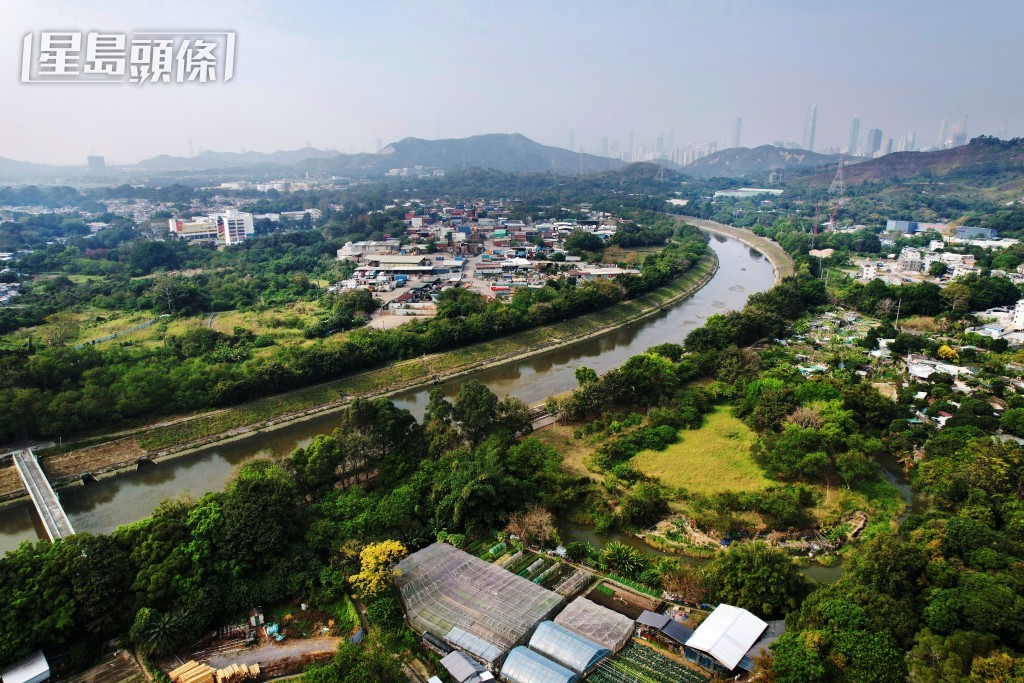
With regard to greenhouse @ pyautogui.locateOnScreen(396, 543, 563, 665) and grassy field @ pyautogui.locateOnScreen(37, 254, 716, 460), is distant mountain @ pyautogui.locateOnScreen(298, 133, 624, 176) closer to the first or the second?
grassy field @ pyautogui.locateOnScreen(37, 254, 716, 460)

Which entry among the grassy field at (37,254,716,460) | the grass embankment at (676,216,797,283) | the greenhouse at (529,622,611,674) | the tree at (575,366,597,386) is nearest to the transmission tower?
the grass embankment at (676,216,797,283)

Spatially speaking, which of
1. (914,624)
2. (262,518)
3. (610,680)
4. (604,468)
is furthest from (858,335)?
(262,518)

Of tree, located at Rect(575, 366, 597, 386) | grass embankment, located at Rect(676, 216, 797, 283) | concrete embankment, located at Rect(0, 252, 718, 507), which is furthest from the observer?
grass embankment, located at Rect(676, 216, 797, 283)

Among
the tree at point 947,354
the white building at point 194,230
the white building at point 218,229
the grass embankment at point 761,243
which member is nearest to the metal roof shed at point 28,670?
the tree at point 947,354

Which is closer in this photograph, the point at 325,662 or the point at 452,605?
the point at 325,662

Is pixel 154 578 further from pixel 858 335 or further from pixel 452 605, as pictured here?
pixel 858 335
